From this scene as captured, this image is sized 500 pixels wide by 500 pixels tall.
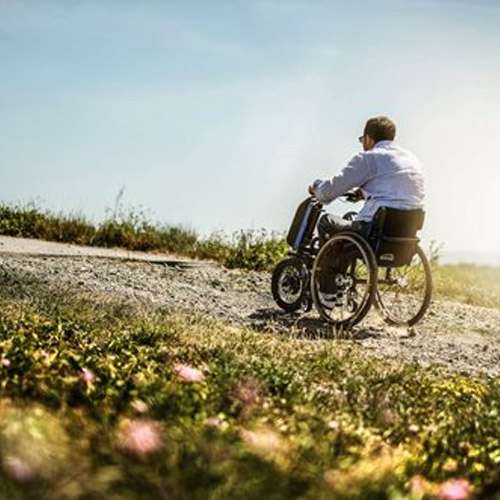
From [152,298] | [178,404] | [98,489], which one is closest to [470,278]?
[152,298]

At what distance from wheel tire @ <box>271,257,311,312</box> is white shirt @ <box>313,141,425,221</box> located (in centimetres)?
88

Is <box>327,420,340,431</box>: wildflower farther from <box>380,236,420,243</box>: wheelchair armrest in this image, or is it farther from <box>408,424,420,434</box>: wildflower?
<box>380,236,420,243</box>: wheelchair armrest

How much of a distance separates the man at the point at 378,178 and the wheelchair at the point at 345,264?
98 millimetres

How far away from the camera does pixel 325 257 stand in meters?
8.04

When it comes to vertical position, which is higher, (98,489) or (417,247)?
(417,247)

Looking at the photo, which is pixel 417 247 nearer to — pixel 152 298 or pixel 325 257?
pixel 325 257

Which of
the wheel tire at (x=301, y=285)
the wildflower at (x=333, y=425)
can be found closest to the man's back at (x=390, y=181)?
Result: the wheel tire at (x=301, y=285)

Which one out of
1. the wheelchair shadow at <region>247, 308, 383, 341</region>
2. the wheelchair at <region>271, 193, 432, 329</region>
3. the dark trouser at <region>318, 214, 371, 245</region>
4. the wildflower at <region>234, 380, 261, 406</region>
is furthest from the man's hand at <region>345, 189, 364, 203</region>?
the wildflower at <region>234, 380, 261, 406</region>

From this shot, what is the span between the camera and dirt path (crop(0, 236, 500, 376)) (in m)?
7.23

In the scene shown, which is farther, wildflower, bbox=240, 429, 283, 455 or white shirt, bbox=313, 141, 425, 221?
white shirt, bbox=313, 141, 425, 221

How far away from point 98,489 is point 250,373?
2.11 meters

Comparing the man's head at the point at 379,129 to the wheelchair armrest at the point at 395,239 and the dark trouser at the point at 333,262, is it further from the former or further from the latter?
the wheelchair armrest at the point at 395,239

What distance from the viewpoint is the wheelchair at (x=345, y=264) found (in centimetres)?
776

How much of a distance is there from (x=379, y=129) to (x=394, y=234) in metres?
0.88
